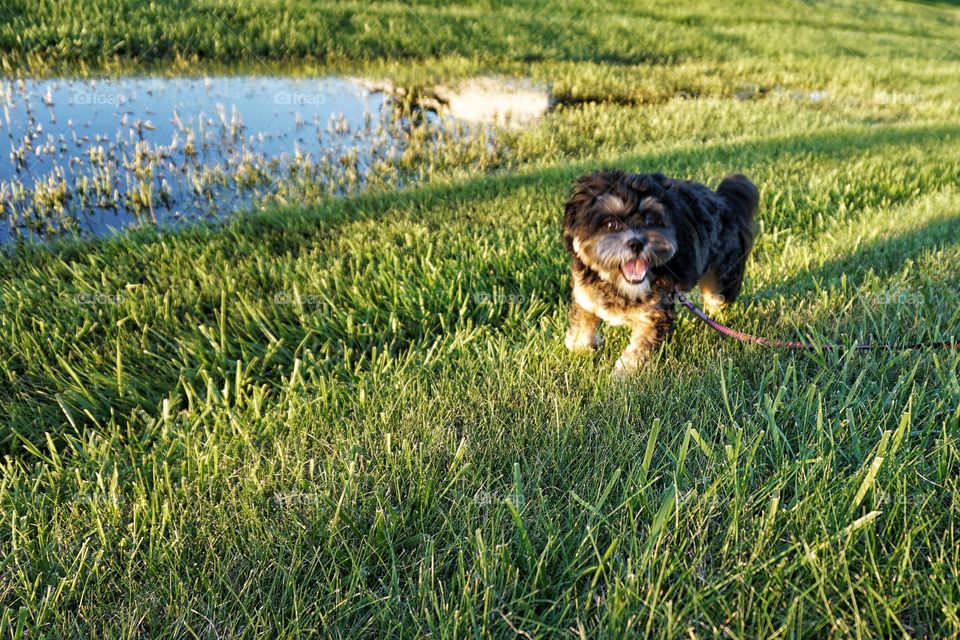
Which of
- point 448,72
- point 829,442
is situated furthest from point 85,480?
point 448,72

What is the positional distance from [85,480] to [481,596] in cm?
177

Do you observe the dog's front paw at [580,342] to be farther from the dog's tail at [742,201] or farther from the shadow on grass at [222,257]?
the dog's tail at [742,201]

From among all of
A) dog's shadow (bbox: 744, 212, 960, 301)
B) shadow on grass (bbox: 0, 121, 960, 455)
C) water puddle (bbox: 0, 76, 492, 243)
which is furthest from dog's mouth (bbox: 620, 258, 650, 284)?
water puddle (bbox: 0, 76, 492, 243)

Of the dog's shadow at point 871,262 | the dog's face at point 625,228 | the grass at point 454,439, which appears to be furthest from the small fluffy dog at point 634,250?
the dog's shadow at point 871,262

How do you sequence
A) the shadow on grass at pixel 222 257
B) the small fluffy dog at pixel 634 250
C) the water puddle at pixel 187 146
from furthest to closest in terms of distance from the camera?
the water puddle at pixel 187 146 → the shadow on grass at pixel 222 257 → the small fluffy dog at pixel 634 250

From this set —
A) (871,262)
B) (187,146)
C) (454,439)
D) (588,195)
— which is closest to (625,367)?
(588,195)

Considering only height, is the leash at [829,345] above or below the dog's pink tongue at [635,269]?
below

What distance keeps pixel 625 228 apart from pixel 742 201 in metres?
1.76

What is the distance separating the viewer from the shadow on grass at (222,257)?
3252 millimetres

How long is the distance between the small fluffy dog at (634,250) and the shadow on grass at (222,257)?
920mm

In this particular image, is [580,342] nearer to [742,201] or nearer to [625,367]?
[625,367]

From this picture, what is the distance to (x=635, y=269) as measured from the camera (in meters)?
3.04

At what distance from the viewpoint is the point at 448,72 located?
1276 centimetres

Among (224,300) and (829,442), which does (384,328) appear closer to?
(224,300)
